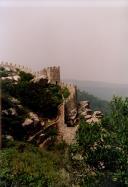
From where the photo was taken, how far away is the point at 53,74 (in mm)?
31500

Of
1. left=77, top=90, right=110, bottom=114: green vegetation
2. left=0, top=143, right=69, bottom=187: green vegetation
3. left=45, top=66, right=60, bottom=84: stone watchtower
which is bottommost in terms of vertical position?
left=0, top=143, right=69, bottom=187: green vegetation

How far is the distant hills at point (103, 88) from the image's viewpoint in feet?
82.6

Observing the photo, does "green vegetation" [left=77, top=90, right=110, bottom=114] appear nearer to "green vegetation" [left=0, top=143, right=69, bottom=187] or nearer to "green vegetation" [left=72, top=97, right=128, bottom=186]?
"green vegetation" [left=72, top=97, right=128, bottom=186]

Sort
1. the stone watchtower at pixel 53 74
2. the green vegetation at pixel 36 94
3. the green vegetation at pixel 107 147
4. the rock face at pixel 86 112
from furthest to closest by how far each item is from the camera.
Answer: the stone watchtower at pixel 53 74 < the green vegetation at pixel 36 94 < the rock face at pixel 86 112 < the green vegetation at pixel 107 147

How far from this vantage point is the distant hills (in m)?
25.2

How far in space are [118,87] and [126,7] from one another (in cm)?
473

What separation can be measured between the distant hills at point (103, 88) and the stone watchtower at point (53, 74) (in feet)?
3.98

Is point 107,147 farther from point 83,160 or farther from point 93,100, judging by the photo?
point 93,100

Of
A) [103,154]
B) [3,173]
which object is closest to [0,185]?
[3,173]

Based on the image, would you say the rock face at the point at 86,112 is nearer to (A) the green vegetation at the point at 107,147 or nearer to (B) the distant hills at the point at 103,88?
(B) the distant hills at the point at 103,88

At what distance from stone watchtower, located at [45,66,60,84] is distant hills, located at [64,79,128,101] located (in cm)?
121

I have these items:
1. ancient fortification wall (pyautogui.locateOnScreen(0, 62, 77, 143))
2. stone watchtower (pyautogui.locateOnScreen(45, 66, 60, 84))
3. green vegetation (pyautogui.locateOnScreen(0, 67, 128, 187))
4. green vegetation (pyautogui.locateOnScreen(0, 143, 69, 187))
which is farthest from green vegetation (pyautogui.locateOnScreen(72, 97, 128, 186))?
stone watchtower (pyautogui.locateOnScreen(45, 66, 60, 84))

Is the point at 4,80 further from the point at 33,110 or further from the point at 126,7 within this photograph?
the point at 126,7

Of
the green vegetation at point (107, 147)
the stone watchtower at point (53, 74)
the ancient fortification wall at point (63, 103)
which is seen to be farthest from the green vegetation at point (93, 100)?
the green vegetation at point (107, 147)
